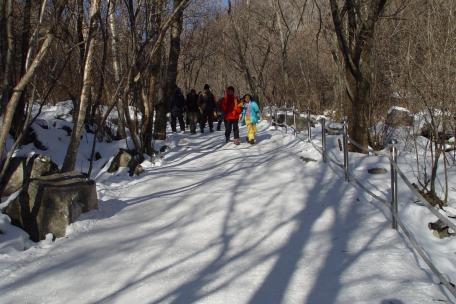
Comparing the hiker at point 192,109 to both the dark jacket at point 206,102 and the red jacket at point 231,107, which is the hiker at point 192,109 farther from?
the red jacket at point 231,107

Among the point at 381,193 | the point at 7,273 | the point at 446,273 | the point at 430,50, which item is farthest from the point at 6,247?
the point at 430,50

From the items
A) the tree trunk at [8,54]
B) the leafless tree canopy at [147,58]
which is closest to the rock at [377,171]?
the leafless tree canopy at [147,58]

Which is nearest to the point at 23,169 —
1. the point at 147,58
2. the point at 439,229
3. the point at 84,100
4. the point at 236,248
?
the point at 84,100

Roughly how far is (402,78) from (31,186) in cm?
841

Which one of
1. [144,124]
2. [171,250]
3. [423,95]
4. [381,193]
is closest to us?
[171,250]

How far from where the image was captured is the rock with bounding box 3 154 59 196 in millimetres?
7559

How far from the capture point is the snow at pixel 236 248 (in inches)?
169

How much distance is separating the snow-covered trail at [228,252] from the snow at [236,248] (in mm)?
13

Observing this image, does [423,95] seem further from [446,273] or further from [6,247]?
[6,247]

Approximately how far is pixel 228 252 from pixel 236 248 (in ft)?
0.50

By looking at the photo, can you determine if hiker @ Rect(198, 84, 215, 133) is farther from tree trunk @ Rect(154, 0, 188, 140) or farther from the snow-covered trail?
the snow-covered trail

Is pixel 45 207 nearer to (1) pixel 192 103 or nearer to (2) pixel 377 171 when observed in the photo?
(2) pixel 377 171

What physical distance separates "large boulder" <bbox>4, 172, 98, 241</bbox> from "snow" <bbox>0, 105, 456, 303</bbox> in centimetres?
17

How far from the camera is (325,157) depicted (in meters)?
10.4
